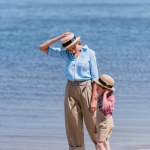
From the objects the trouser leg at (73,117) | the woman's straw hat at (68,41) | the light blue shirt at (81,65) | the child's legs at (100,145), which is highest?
the woman's straw hat at (68,41)

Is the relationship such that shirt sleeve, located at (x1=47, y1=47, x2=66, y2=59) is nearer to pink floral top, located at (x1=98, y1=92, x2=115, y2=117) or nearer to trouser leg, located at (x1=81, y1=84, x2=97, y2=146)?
trouser leg, located at (x1=81, y1=84, x2=97, y2=146)

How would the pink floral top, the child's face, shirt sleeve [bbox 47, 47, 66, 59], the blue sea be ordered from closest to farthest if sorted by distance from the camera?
the pink floral top < the child's face < shirt sleeve [bbox 47, 47, 66, 59] < the blue sea

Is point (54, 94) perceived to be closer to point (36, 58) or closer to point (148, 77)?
point (148, 77)

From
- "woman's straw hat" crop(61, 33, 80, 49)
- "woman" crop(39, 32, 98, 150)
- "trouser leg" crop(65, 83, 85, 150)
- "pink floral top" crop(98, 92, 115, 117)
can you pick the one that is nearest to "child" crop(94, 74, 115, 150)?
"pink floral top" crop(98, 92, 115, 117)

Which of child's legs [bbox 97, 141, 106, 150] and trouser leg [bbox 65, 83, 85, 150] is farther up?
trouser leg [bbox 65, 83, 85, 150]

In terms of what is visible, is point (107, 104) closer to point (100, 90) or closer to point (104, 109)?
point (104, 109)

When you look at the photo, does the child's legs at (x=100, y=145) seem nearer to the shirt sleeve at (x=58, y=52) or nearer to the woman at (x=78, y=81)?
the woman at (x=78, y=81)

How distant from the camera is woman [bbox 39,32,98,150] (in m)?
11.2

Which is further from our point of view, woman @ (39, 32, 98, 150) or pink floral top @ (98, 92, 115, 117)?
woman @ (39, 32, 98, 150)

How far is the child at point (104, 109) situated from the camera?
11047mm

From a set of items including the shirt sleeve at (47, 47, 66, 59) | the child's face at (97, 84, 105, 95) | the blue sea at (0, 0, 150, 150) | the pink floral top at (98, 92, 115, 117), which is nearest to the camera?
the pink floral top at (98, 92, 115, 117)

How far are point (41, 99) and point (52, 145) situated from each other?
4160 mm

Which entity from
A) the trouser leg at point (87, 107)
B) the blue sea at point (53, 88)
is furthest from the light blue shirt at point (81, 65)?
the blue sea at point (53, 88)

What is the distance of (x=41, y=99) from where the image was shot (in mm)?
17109
